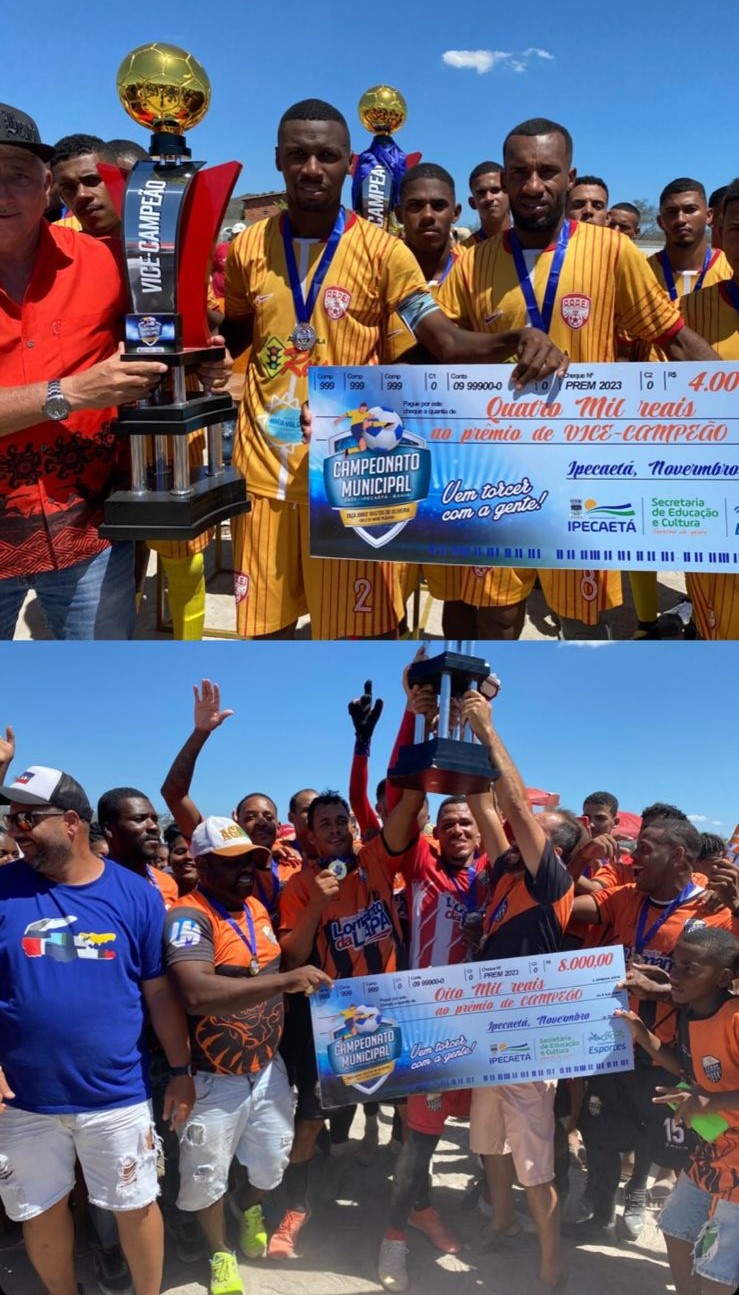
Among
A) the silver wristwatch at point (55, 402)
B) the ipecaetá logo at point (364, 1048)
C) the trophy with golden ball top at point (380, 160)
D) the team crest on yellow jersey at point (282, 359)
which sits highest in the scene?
the trophy with golden ball top at point (380, 160)

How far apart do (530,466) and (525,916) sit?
1.45 metres

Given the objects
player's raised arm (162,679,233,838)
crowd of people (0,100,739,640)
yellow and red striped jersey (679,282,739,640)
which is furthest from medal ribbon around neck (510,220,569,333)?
player's raised arm (162,679,233,838)

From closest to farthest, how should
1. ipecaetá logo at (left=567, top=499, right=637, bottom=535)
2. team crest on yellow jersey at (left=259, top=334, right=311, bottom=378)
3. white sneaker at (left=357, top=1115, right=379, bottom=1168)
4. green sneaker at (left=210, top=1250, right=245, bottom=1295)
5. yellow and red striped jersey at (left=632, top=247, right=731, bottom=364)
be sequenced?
green sneaker at (left=210, top=1250, right=245, bottom=1295) → white sneaker at (left=357, top=1115, right=379, bottom=1168) → ipecaetá logo at (left=567, top=499, right=637, bottom=535) → team crest on yellow jersey at (left=259, top=334, right=311, bottom=378) → yellow and red striped jersey at (left=632, top=247, right=731, bottom=364)

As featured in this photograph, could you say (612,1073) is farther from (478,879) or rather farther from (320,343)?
(320,343)

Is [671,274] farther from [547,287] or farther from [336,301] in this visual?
[336,301]

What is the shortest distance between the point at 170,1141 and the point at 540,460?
7.96ft

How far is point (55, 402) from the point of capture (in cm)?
325

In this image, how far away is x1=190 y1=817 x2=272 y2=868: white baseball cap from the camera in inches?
131

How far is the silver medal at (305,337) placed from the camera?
4.18 m

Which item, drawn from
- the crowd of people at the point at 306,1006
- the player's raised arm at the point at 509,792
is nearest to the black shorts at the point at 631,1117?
the crowd of people at the point at 306,1006

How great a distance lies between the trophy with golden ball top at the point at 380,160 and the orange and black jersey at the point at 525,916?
665 cm

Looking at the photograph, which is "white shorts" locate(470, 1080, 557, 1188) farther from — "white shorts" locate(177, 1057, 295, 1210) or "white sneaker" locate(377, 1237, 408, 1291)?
"white shorts" locate(177, 1057, 295, 1210)

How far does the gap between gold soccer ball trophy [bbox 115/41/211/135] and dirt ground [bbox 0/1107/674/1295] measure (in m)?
3.24

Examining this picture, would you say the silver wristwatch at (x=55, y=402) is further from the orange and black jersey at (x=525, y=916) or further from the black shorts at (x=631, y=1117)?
the black shorts at (x=631, y=1117)
